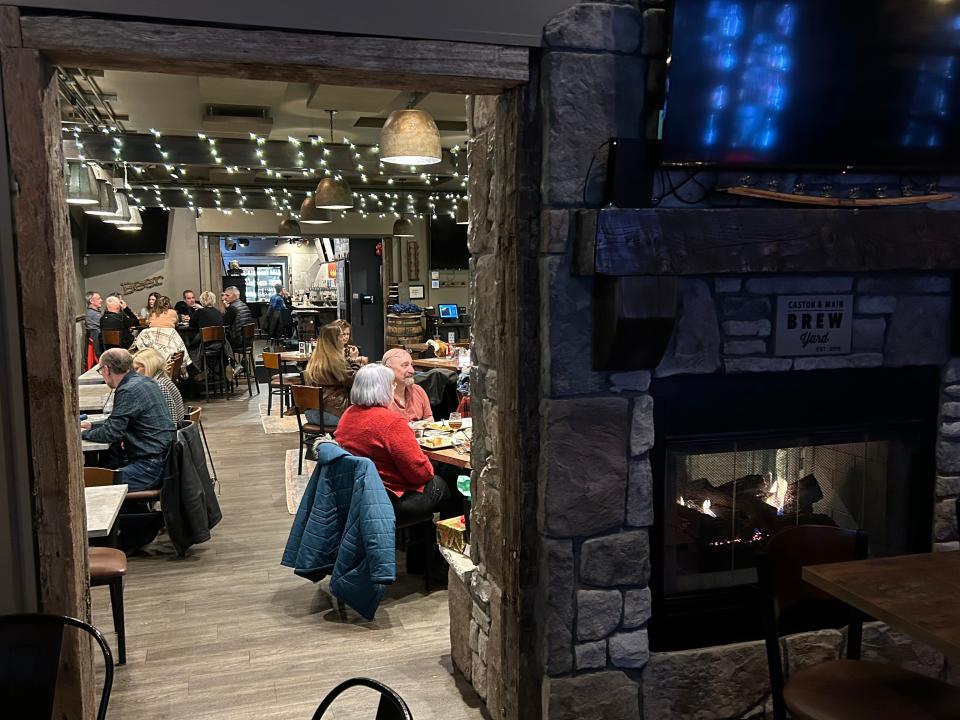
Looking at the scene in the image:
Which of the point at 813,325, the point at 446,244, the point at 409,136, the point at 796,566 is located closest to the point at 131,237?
the point at 446,244

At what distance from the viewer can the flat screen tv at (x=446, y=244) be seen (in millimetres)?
16031

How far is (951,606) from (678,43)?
1888 millimetres

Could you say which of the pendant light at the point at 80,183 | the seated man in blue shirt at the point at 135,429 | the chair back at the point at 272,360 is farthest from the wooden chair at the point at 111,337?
the seated man in blue shirt at the point at 135,429

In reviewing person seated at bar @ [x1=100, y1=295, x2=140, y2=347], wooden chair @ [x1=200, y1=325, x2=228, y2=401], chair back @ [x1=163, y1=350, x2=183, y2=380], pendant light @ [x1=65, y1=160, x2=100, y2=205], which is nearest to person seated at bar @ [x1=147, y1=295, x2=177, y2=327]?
chair back @ [x1=163, y1=350, x2=183, y2=380]

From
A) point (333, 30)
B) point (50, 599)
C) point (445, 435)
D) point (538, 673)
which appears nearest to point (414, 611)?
point (445, 435)

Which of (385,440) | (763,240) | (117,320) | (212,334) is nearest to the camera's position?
(763,240)

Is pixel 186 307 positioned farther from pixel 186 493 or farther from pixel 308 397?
pixel 186 493

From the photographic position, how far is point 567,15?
2545 millimetres

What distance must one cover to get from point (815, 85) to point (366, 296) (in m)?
14.8

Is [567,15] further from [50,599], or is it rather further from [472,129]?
[50,599]

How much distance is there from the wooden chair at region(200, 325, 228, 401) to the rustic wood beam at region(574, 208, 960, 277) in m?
9.49

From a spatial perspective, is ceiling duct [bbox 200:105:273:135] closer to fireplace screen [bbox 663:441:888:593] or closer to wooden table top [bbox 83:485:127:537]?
wooden table top [bbox 83:485:127:537]

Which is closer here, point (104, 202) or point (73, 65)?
point (73, 65)

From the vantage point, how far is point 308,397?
6.71m
